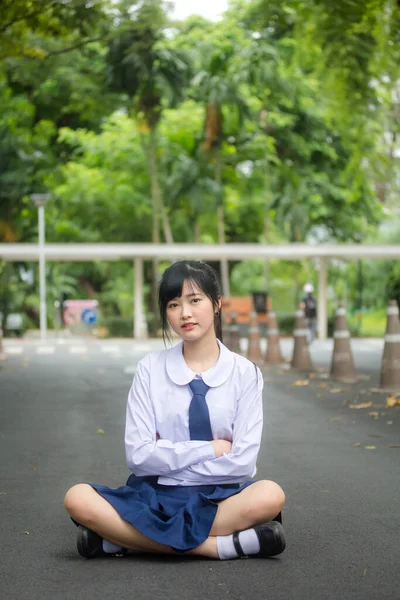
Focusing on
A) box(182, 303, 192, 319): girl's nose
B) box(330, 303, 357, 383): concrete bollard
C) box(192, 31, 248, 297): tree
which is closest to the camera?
box(182, 303, 192, 319): girl's nose

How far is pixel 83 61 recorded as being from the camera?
1021 inches

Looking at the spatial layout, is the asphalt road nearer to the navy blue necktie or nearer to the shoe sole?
the shoe sole

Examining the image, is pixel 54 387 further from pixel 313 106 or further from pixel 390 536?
pixel 313 106

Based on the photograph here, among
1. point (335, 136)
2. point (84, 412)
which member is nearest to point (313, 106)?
point (335, 136)

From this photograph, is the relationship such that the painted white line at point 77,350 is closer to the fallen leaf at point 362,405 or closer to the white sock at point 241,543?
the fallen leaf at point 362,405

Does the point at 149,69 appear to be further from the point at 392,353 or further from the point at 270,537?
the point at 270,537

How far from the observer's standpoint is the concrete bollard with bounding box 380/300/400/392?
485 inches

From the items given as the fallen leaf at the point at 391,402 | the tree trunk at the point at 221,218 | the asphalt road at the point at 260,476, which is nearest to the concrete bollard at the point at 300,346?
the asphalt road at the point at 260,476

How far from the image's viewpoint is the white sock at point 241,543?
443 cm

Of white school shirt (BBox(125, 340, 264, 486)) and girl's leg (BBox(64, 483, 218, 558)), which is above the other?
white school shirt (BBox(125, 340, 264, 486))

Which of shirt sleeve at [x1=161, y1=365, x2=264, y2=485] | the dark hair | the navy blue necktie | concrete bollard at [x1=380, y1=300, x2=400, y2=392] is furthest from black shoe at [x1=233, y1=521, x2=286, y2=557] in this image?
concrete bollard at [x1=380, y1=300, x2=400, y2=392]

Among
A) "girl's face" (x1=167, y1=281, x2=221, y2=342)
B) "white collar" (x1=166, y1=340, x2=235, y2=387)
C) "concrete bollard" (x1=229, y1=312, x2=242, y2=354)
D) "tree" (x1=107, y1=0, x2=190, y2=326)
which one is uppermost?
"tree" (x1=107, y1=0, x2=190, y2=326)

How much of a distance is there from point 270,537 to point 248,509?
171 mm

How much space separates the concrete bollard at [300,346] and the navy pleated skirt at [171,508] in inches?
494
